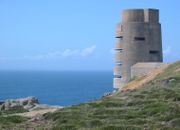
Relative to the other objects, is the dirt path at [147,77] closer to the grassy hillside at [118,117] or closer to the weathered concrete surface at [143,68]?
the weathered concrete surface at [143,68]

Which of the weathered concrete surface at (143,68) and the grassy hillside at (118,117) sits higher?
the weathered concrete surface at (143,68)

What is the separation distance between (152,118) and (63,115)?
3441 millimetres

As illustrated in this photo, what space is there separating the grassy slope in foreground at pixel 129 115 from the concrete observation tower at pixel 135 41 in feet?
67.4

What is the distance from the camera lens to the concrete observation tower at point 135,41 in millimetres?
42656

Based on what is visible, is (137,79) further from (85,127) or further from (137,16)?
(85,127)

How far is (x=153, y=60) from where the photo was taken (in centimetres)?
4369

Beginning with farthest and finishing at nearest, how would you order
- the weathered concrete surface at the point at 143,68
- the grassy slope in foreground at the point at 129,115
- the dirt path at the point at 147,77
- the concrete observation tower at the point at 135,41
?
the concrete observation tower at the point at 135,41 → the weathered concrete surface at the point at 143,68 → the dirt path at the point at 147,77 → the grassy slope in foreground at the point at 129,115

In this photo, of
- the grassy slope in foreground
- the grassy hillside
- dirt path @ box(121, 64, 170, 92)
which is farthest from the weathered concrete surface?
the grassy hillside

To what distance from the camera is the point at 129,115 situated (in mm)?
Result: 16672

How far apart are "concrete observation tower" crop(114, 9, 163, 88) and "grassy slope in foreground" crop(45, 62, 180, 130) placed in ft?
67.4

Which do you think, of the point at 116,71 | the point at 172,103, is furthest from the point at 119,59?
the point at 172,103

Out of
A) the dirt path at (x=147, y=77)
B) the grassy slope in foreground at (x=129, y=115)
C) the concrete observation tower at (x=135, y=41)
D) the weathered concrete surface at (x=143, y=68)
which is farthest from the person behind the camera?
the concrete observation tower at (x=135, y=41)

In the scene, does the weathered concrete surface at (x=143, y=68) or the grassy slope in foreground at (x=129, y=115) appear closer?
the grassy slope in foreground at (x=129, y=115)

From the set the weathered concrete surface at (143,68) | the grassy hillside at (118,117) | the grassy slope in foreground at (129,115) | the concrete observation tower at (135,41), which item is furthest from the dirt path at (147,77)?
→ the grassy hillside at (118,117)
